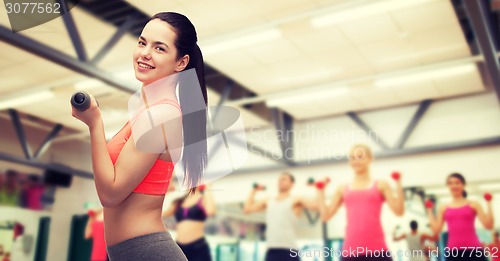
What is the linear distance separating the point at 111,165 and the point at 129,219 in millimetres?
131

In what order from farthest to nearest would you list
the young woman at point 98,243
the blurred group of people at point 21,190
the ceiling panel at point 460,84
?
the blurred group of people at point 21,190, the ceiling panel at point 460,84, the young woman at point 98,243

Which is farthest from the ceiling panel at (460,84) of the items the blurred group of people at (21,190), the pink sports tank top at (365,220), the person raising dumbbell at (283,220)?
the blurred group of people at (21,190)

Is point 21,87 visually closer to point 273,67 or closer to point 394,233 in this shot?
point 273,67

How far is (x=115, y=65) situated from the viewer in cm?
561

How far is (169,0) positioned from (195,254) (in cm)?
234

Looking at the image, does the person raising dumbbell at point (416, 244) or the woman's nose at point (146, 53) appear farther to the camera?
the person raising dumbbell at point (416, 244)

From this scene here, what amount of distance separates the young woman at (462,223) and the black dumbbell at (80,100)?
3.74 m

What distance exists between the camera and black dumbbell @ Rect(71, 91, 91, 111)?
29.3 inches

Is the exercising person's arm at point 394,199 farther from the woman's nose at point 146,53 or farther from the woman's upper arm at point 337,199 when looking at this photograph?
the woman's nose at point 146,53

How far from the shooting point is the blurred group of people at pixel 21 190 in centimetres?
772

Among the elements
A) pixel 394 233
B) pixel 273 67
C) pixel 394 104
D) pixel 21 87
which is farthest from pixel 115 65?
pixel 394 233
